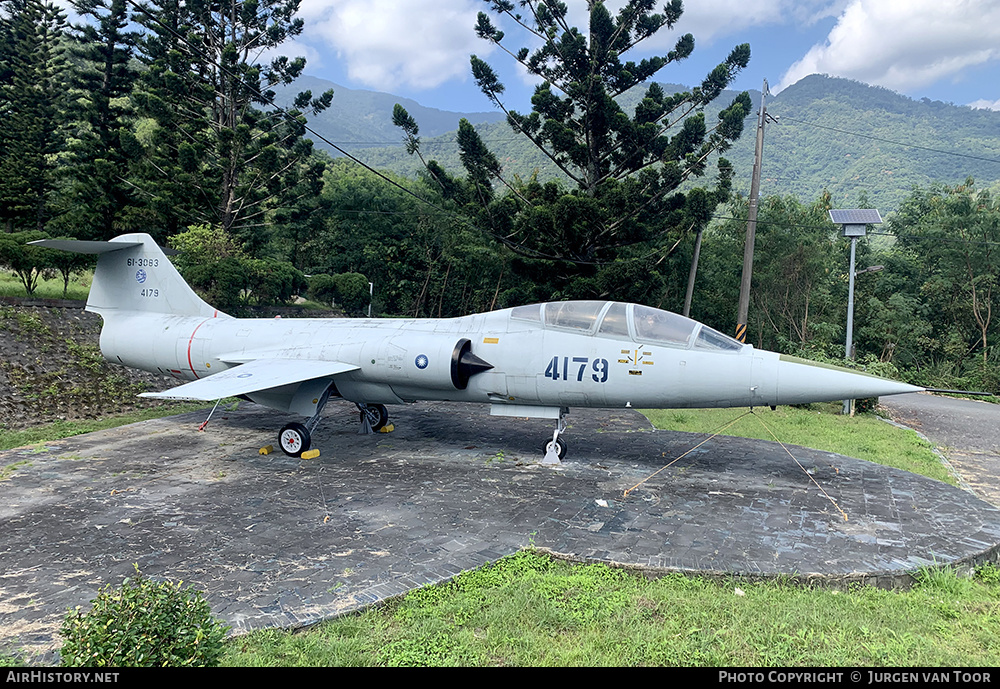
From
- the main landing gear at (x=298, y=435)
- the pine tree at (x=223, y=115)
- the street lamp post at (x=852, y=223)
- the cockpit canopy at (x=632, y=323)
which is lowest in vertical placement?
the main landing gear at (x=298, y=435)

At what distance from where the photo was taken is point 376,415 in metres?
10.4

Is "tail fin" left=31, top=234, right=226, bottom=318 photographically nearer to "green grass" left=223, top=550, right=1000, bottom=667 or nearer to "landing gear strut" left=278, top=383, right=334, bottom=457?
"landing gear strut" left=278, top=383, right=334, bottom=457

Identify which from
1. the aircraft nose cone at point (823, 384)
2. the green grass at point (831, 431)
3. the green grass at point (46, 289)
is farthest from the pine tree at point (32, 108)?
the aircraft nose cone at point (823, 384)

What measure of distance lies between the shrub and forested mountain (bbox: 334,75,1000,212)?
2085 inches

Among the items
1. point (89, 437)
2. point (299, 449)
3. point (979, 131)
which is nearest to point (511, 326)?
point (299, 449)

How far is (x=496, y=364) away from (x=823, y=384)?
4263mm

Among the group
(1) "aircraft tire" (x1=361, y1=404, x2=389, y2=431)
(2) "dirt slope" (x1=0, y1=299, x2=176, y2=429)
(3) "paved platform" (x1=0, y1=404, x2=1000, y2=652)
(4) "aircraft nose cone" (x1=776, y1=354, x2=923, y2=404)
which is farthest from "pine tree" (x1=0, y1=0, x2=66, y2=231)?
(4) "aircraft nose cone" (x1=776, y1=354, x2=923, y2=404)

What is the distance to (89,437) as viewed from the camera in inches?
370

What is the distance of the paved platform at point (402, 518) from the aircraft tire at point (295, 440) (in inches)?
10.4

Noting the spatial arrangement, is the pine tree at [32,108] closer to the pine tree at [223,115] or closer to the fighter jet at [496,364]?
the pine tree at [223,115]

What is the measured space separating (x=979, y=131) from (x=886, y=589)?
510 feet

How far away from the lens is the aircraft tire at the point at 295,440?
27.9 ft
